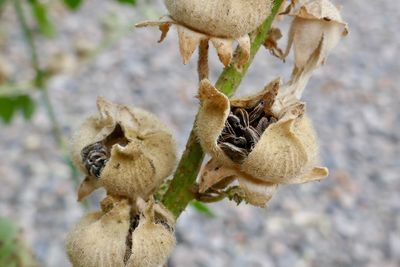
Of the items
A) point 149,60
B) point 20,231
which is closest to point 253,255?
point 20,231

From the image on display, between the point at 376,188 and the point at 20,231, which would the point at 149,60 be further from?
the point at 20,231

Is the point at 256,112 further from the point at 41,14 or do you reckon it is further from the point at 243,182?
the point at 41,14

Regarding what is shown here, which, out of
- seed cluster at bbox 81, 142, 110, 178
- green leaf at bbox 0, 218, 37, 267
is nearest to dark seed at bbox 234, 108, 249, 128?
seed cluster at bbox 81, 142, 110, 178

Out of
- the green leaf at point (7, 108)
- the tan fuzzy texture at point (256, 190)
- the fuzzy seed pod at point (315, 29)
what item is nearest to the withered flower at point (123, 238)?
the tan fuzzy texture at point (256, 190)

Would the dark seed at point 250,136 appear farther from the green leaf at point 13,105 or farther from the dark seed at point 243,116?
the green leaf at point 13,105

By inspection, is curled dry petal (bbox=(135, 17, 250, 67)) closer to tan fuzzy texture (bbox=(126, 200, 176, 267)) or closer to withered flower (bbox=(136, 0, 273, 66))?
withered flower (bbox=(136, 0, 273, 66))

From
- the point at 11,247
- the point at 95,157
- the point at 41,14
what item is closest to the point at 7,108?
the point at 41,14
